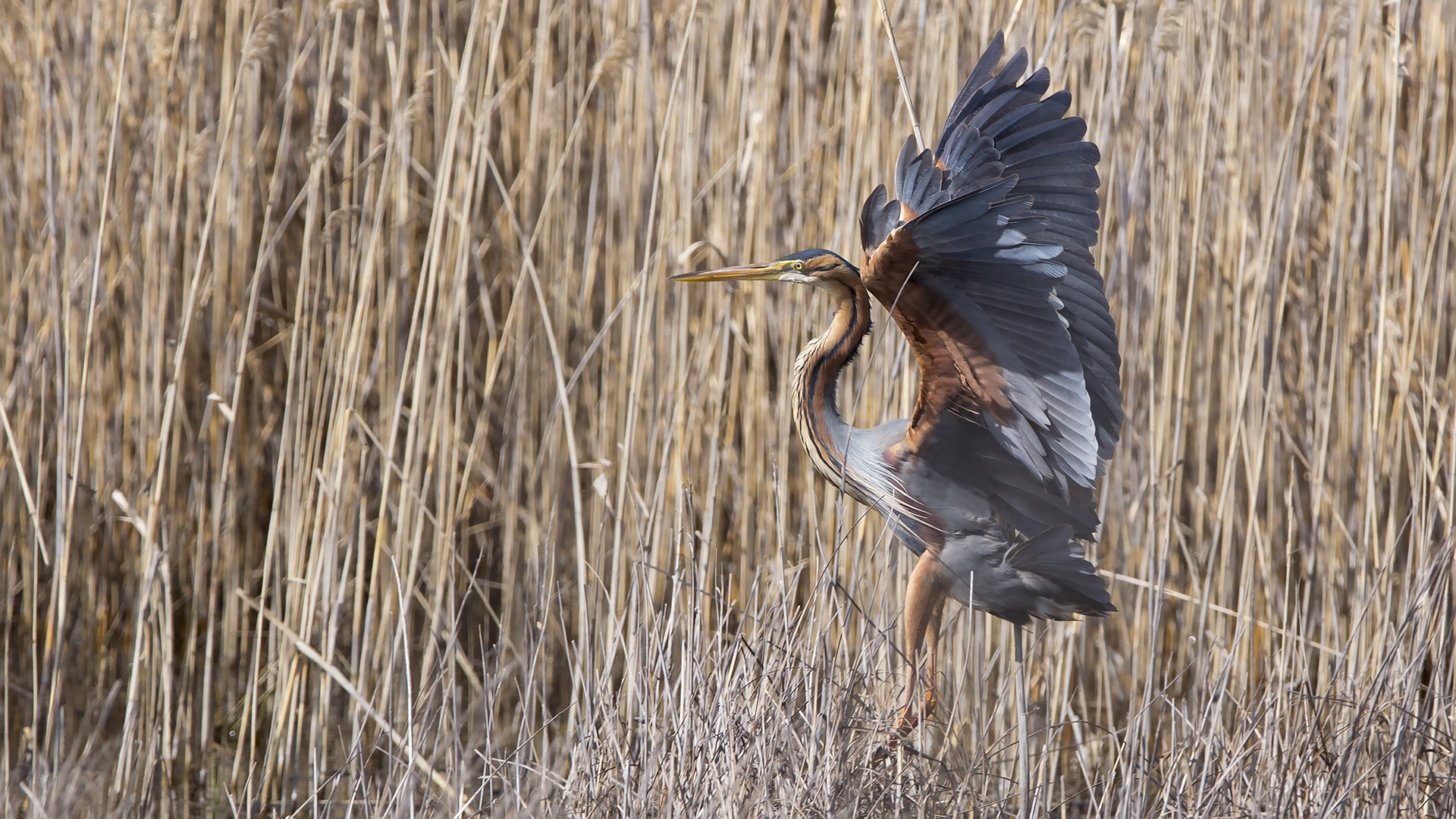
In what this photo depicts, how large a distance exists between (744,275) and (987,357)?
0.37 m

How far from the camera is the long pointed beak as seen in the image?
168cm

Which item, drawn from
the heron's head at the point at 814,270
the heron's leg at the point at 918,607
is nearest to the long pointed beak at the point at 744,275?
the heron's head at the point at 814,270

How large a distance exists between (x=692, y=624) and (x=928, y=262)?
1.76 feet

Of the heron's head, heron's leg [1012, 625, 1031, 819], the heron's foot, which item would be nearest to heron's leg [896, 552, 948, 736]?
the heron's foot

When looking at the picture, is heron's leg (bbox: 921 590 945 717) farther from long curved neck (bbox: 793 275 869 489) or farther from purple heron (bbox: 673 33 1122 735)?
long curved neck (bbox: 793 275 869 489)

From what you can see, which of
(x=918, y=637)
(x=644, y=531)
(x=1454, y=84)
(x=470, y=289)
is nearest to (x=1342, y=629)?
(x=1454, y=84)

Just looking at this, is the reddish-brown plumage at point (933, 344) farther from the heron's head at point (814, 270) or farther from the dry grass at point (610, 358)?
the dry grass at point (610, 358)

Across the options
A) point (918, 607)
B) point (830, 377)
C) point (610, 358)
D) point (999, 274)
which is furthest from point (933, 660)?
point (610, 358)

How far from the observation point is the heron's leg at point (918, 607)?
5.22 ft

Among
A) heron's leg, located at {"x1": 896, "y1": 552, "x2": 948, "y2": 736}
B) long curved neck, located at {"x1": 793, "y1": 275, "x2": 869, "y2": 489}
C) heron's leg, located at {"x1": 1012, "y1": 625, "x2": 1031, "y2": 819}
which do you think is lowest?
heron's leg, located at {"x1": 1012, "y1": 625, "x2": 1031, "y2": 819}

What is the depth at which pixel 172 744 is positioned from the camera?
231 centimetres

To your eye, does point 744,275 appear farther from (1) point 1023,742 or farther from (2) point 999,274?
(1) point 1023,742

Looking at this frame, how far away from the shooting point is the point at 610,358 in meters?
2.61

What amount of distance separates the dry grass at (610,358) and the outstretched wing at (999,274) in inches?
11.0
